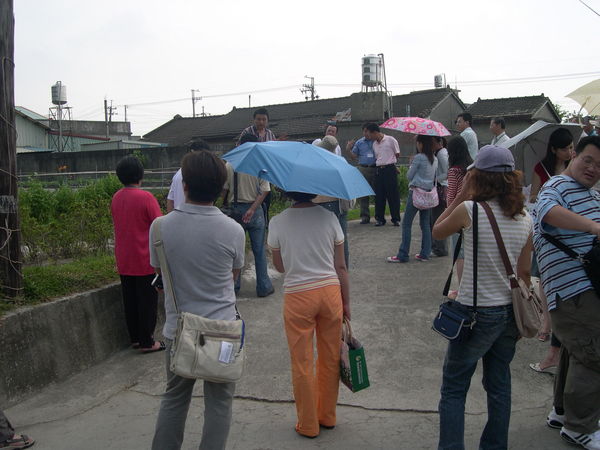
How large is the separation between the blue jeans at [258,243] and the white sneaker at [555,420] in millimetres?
3614

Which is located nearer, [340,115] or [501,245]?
[501,245]

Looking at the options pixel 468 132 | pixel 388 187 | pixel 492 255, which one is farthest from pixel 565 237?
pixel 388 187

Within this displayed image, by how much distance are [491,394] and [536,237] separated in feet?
3.42

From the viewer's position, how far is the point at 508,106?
36375mm

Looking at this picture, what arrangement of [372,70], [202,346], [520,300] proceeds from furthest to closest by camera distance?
[372,70] → [520,300] → [202,346]

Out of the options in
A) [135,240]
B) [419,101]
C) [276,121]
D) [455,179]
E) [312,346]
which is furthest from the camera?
[276,121]

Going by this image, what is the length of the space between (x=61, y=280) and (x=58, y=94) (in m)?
49.3

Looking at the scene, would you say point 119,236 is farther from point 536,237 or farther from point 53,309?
point 536,237

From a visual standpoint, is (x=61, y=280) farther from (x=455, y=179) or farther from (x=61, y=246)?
(x=455, y=179)

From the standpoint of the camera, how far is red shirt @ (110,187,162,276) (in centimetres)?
515

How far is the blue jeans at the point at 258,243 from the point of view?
21.4ft

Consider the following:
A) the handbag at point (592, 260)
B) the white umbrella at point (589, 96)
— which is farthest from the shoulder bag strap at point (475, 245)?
the white umbrella at point (589, 96)

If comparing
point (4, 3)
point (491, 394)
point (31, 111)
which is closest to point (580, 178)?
point (491, 394)

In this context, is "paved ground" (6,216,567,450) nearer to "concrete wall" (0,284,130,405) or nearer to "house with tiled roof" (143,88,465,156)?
"concrete wall" (0,284,130,405)
